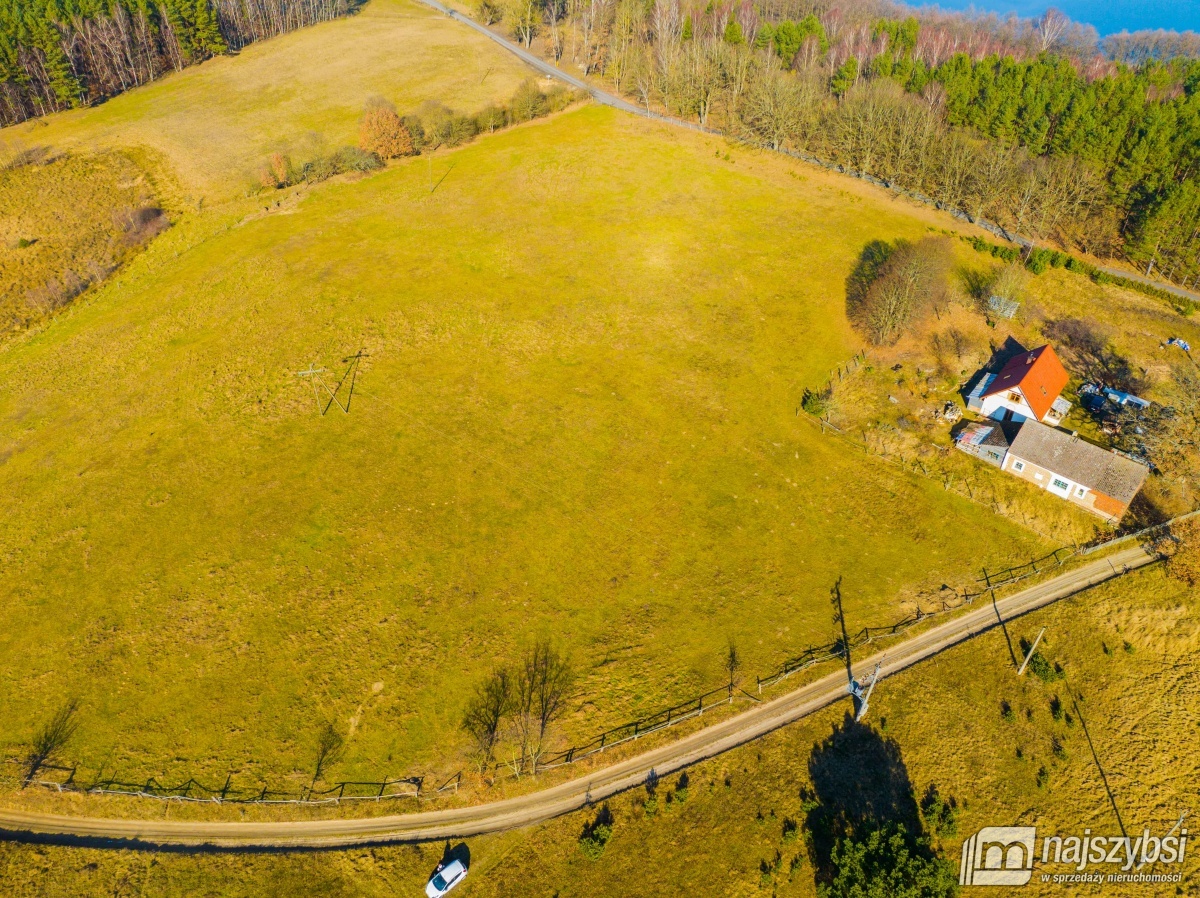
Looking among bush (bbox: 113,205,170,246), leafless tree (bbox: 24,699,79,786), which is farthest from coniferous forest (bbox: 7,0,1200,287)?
leafless tree (bbox: 24,699,79,786)

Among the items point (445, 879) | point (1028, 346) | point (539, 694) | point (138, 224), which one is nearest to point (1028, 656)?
point (539, 694)

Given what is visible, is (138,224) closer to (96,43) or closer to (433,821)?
(96,43)

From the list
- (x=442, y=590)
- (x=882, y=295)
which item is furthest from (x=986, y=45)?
(x=442, y=590)

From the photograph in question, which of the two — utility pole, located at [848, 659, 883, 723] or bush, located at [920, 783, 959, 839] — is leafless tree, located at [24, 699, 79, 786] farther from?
A: bush, located at [920, 783, 959, 839]

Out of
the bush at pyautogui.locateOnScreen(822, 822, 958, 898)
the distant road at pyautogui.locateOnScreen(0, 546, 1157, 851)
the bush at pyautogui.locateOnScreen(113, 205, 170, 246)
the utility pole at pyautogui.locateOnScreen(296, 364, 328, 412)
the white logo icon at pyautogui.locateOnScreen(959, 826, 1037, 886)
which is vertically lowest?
the white logo icon at pyautogui.locateOnScreen(959, 826, 1037, 886)

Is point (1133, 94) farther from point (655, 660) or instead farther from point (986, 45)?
point (655, 660)

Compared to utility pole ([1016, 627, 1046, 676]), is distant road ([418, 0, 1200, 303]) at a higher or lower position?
higher

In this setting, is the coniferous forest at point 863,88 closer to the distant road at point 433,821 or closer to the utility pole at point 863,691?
the utility pole at point 863,691
